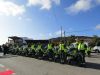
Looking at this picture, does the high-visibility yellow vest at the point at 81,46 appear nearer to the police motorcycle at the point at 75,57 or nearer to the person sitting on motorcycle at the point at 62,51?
the police motorcycle at the point at 75,57

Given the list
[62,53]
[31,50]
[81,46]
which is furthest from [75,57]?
[31,50]

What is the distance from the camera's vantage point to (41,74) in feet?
49.3

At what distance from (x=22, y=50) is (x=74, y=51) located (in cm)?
1845

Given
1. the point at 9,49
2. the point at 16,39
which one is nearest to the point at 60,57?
the point at 9,49

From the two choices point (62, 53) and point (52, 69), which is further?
point (62, 53)

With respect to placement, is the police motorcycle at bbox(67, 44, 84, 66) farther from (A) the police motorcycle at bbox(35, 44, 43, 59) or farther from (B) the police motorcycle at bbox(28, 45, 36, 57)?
(B) the police motorcycle at bbox(28, 45, 36, 57)

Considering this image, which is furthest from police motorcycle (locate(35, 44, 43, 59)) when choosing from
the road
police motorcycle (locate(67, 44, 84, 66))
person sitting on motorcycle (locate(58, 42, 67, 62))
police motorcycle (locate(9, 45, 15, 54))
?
police motorcycle (locate(9, 45, 15, 54))

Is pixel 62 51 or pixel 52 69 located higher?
pixel 62 51

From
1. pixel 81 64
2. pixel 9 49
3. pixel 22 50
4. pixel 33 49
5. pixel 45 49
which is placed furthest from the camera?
pixel 9 49

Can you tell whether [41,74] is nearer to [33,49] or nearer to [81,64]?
[81,64]

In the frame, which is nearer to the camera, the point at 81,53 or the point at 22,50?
the point at 81,53

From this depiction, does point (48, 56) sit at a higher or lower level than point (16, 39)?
lower

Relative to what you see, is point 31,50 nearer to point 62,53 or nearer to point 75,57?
point 62,53

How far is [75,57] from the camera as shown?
20984 mm
